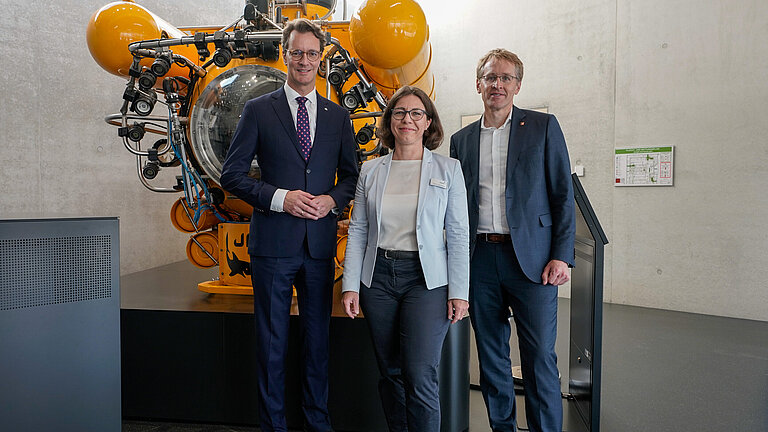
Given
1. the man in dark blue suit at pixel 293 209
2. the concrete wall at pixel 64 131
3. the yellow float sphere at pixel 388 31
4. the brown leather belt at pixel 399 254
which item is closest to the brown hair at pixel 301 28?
the man in dark blue suit at pixel 293 209

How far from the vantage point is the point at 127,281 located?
3566mm

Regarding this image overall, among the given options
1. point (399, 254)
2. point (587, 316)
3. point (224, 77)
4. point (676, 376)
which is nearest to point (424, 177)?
point (399, 254)

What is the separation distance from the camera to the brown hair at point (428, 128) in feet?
6.12

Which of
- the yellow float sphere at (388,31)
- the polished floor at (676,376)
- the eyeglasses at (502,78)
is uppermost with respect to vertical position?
the yellow float sphere at (388,31)

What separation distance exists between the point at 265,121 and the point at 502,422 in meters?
1.63

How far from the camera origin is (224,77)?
2.92 meters

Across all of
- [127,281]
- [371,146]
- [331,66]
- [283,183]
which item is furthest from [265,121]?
[127,281]

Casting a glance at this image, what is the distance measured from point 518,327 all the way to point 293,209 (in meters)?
1.03

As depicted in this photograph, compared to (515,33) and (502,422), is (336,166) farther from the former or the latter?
(515,33)

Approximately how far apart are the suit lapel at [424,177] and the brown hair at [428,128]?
97mm

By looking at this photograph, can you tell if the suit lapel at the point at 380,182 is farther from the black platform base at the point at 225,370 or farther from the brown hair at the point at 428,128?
the black platform base at the point at 225,370

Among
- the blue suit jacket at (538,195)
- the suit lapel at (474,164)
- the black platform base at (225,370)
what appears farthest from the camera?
the black platform base at (225,370)

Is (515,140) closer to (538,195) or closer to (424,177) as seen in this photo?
(538,195)

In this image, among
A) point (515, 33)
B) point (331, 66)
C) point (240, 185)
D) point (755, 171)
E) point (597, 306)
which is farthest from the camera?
point (515, 33)
